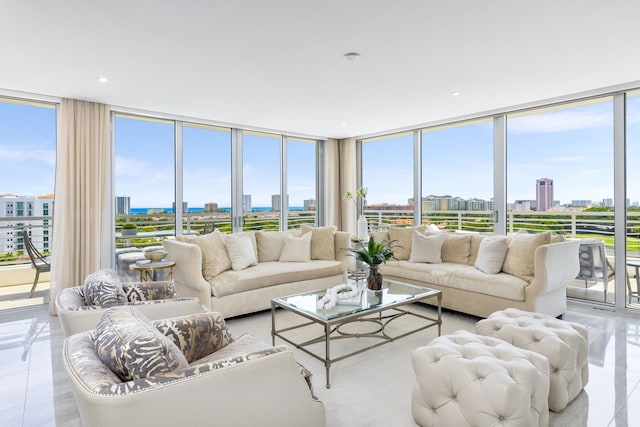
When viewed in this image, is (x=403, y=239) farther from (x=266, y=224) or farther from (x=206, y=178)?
(x=206, y=178)

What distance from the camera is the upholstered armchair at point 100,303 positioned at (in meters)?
2.07

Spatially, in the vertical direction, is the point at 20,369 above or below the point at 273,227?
below

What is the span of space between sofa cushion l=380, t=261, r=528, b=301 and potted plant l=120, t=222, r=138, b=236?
126 inches

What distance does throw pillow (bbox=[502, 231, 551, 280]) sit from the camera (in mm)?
3773

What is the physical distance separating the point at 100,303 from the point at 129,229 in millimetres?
2798

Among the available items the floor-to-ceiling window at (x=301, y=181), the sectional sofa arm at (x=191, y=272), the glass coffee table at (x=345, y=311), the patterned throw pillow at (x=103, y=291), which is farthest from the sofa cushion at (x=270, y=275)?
the floor-to-ceiling window at (x=301, y=181)

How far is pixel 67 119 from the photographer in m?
4.40

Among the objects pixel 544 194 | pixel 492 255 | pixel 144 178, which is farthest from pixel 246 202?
pixel 544 194

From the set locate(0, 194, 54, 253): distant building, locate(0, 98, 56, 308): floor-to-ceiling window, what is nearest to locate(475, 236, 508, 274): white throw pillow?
locate(0, 98, 56, 308): floor-to-ceiling window

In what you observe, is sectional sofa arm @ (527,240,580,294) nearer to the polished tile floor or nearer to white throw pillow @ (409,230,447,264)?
the polished tile floor

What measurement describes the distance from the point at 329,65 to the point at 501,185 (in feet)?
10.3

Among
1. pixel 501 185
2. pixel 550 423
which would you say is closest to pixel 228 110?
pixel 501 185

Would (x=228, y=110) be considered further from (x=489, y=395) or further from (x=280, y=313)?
(x=489, y=395)

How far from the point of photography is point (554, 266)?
3.61 meters
